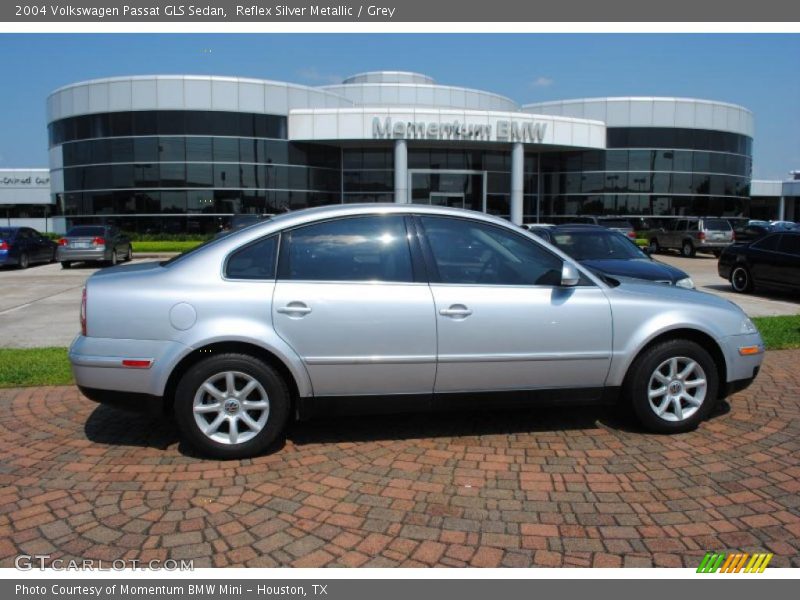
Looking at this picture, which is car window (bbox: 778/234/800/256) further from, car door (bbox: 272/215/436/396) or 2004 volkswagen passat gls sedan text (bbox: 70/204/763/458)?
car door (bbox: 272/215/436/396)

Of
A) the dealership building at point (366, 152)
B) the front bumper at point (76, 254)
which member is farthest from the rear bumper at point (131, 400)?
the dealership building at point (366, 152)

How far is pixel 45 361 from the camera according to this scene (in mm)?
7238

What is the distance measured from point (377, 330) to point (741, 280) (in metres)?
13.2

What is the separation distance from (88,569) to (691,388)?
13.6 feet

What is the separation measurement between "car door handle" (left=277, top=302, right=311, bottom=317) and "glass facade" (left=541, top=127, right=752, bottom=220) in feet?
117

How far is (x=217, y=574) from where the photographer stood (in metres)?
3.04

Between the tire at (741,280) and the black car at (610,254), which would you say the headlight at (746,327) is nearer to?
the black car at (610,254)

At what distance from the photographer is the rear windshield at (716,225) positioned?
1053 inches

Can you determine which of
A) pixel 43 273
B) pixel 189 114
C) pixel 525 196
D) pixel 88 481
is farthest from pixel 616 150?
pixel 88 481

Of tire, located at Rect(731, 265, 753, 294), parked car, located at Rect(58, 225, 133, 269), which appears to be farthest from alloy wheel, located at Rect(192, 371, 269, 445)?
parked car, located at Rect(58, 225, 133, 269)

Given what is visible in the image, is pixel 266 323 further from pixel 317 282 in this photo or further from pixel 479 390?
pixel 479 390

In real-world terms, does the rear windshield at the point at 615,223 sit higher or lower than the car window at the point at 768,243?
higher

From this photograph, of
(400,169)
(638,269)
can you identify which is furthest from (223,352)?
(400,169)

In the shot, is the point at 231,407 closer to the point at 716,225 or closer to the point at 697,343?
the point at 697,343
